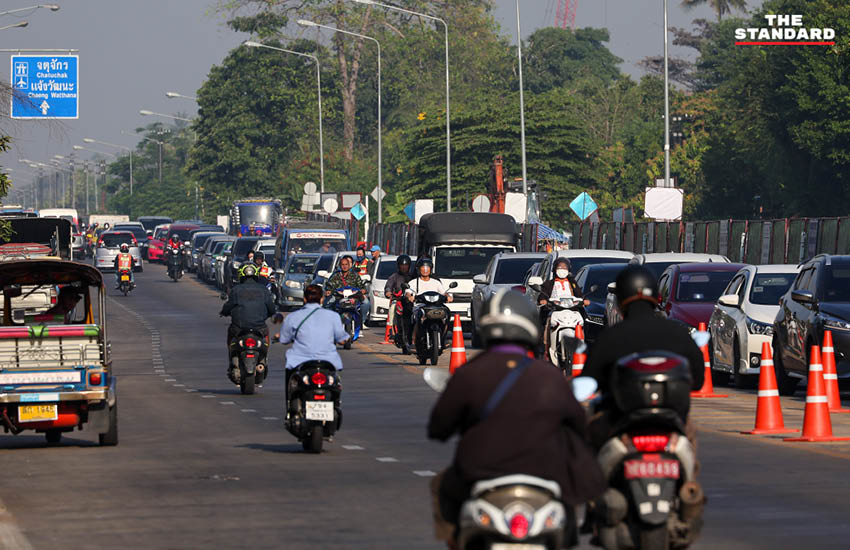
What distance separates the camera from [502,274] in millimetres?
32156

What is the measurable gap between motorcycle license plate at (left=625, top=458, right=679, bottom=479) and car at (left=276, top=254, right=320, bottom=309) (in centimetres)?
3763

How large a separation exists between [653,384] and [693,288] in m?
18.5

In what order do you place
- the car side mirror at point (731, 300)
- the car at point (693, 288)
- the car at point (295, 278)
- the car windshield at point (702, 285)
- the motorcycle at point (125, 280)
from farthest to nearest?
the motorcycle at point (125, 280) → the car at point (295, 278) → the car windshield at point (702, 285) → the car at point (693, 288) → the car side mirror at point (731, 300)

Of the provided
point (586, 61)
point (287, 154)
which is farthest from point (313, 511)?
point (586, 61)

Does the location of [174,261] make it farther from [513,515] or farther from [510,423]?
[513,515]

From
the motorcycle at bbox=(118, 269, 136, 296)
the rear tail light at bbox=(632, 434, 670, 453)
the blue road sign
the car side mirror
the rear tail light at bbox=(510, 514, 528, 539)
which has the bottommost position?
the motorcycle at bbox=(118, 269, 136, 296)

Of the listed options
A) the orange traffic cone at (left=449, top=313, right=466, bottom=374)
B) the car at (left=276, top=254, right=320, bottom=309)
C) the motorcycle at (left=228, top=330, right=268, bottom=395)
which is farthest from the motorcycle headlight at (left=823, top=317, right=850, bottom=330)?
the car at (left=276, top=254, right=320, bottom=309)

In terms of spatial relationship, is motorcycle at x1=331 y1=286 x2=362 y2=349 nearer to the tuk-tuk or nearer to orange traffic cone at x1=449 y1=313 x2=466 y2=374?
orange traffic cone at x1=449 y1=313 x2=466 y2=374

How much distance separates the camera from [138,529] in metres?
11.1

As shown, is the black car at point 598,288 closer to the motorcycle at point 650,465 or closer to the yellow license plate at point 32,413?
the yellow license plate at point 32,413

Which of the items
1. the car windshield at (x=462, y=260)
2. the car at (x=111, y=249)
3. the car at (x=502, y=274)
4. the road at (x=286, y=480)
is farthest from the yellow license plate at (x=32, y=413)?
the car at (x=111, y=249)

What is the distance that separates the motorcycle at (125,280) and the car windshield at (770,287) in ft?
120

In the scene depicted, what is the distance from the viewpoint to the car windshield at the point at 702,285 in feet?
84.3

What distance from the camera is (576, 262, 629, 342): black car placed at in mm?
27828
